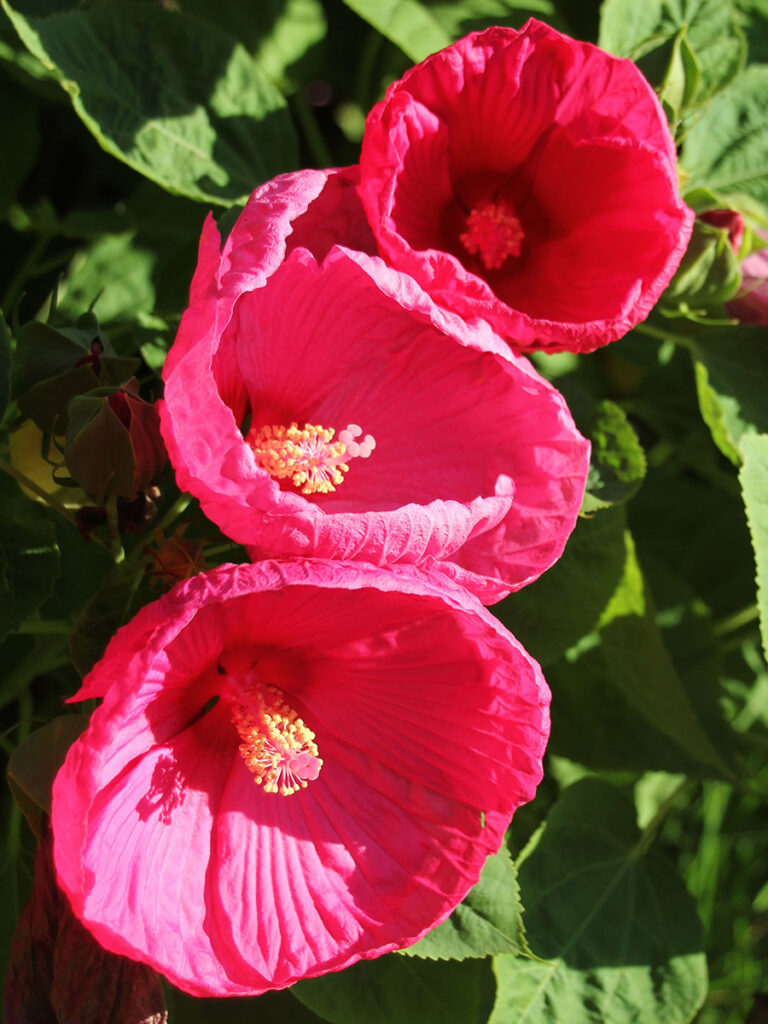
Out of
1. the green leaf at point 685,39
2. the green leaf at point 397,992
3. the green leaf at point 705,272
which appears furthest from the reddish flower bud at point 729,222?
the green leaf at point 397,992

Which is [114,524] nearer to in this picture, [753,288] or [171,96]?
[171,96]

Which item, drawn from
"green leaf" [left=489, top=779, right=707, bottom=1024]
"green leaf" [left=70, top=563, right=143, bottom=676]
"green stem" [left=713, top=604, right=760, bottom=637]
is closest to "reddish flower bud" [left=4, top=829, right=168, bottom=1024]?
"green leaf" [left=70, top=563, right=143, bottom=676]

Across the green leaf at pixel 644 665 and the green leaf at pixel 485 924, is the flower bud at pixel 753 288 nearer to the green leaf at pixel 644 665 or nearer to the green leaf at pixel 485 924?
the green leaf at pixel 644 665

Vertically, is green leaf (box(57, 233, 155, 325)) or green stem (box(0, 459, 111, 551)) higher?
green stem (box(0, 459, 111, 551))

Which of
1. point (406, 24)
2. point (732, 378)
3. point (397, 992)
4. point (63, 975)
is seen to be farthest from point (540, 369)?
point (63, 975)

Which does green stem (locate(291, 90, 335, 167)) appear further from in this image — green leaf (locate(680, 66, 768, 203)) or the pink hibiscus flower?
the pink hibiscus flower

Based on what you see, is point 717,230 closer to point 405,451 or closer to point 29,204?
point 405,451
